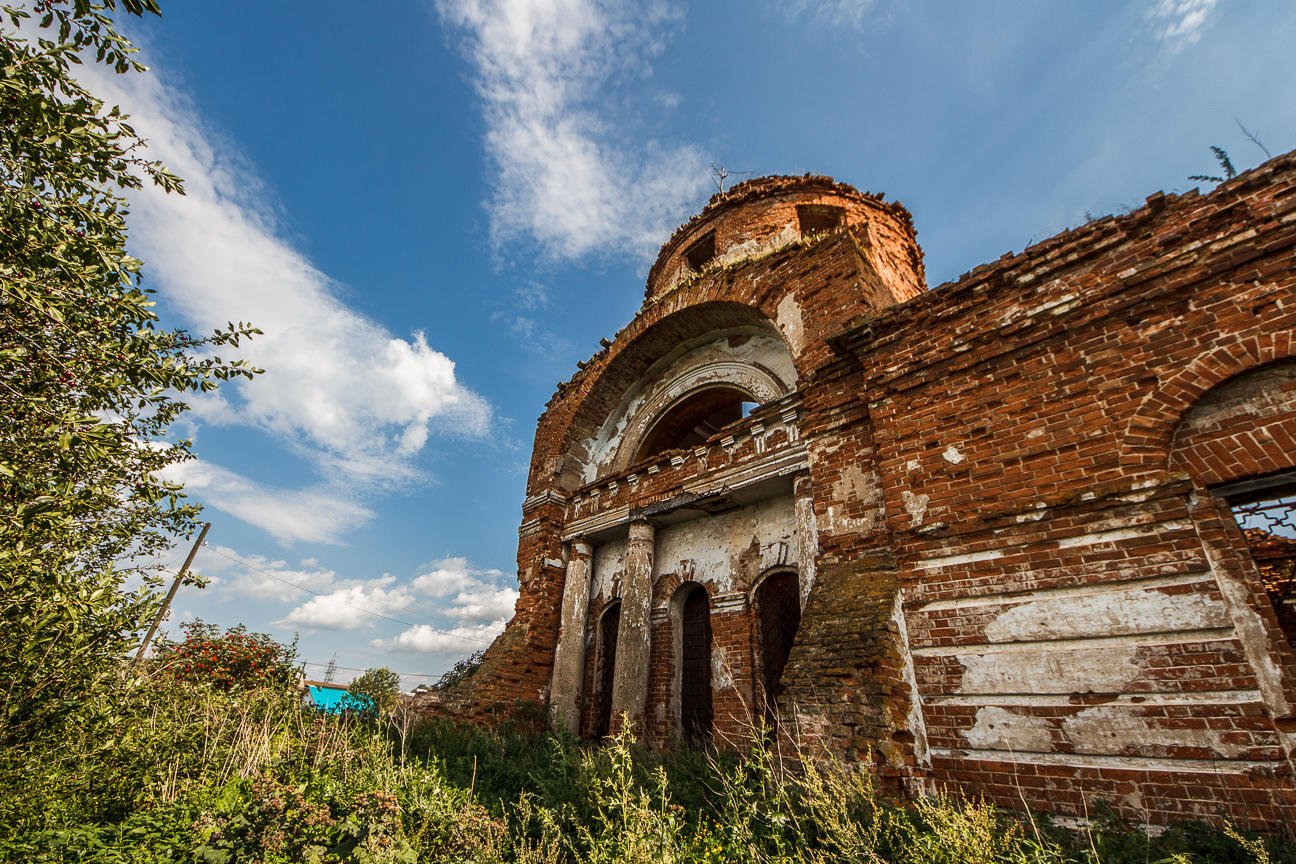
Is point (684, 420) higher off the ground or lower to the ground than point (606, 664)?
higher

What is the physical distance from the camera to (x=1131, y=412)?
4094mm

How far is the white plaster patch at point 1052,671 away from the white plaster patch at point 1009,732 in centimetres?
17

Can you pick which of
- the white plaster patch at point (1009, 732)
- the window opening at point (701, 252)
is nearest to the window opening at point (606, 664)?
the white plaster patch at point (1009, 732)

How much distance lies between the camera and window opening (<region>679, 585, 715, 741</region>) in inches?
307

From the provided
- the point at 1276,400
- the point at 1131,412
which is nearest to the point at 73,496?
the point at 1131,412

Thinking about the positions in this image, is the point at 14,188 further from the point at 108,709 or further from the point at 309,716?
the point at 309,716

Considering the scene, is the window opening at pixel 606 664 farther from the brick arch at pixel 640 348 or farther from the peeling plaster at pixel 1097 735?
the peeling plaster at pixel 1097 735

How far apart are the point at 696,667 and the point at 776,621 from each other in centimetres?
159

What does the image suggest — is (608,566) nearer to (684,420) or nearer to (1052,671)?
(684,420)

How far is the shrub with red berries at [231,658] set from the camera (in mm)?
11414

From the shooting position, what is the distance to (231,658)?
12.2 m

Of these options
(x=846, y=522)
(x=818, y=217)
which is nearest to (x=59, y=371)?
(x=846, y=522)

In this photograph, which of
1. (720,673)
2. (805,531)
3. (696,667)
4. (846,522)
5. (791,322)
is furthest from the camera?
(696,667)

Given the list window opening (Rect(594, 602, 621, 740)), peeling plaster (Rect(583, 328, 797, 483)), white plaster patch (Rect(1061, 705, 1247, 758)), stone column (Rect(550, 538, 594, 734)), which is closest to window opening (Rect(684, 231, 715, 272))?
peeling plaster (Rect(583, 328, 797, 483))
